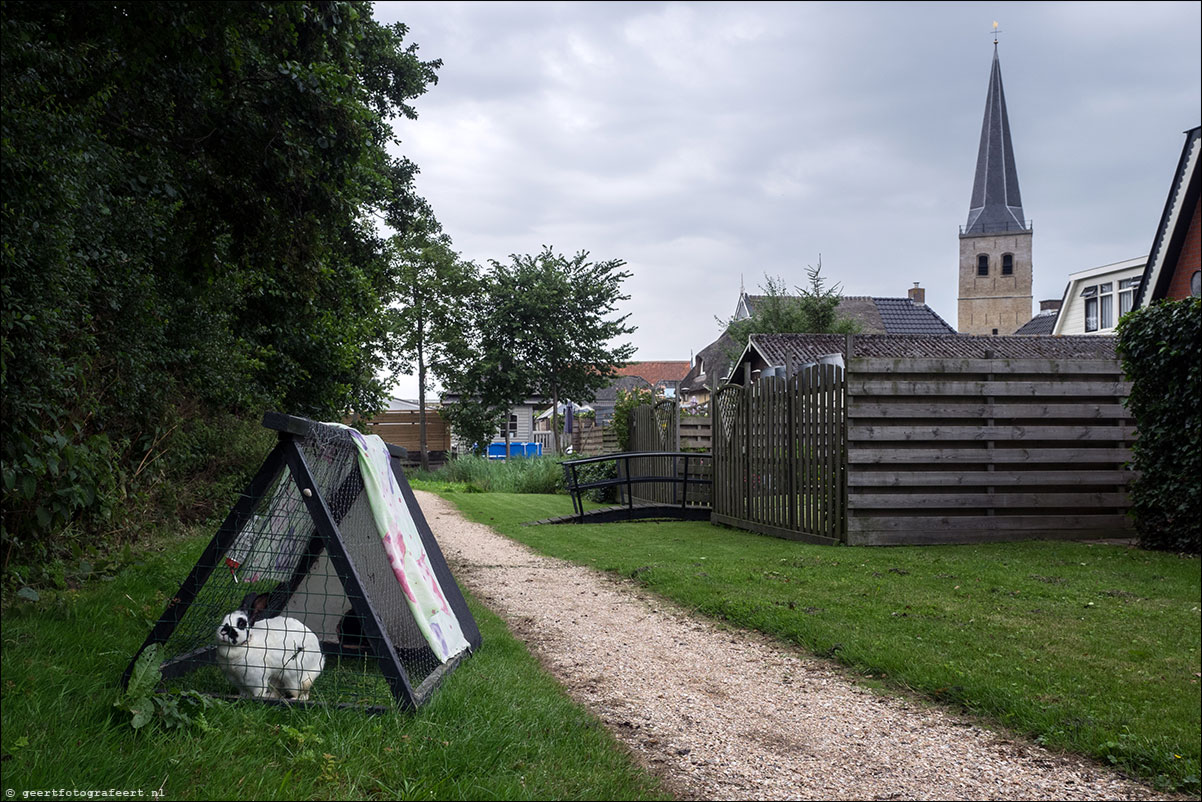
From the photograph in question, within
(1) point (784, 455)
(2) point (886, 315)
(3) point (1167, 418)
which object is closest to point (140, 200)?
(1) point (784, 455)

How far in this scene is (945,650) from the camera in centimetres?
485

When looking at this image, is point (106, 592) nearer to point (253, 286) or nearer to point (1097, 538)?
point (253, 286)

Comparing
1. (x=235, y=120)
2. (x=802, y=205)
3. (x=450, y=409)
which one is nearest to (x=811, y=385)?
(x=802, y=205)

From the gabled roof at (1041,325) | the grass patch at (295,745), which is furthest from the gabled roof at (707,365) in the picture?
the grass patch at (295,745)

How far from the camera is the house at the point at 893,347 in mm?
29891

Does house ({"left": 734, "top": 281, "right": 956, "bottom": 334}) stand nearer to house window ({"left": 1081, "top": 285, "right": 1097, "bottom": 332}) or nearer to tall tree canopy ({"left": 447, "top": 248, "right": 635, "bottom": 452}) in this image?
house window ({"left": 1081, "top": 285, "right": 1097, "bottom": 332})

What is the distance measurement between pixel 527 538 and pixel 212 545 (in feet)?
25.7

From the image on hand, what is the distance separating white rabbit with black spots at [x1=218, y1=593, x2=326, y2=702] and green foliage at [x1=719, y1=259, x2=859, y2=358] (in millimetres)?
30381

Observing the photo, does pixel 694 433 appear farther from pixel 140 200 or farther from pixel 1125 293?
pixel 1125 293

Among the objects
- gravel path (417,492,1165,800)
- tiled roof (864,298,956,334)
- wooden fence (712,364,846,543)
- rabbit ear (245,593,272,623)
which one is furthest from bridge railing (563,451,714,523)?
tiled roof (864,298,956,334)

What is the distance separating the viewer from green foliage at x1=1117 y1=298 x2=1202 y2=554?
8.20 m

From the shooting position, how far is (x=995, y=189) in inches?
3120

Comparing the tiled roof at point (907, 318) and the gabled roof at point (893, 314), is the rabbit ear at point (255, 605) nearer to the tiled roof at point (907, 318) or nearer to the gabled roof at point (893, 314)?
the gabled roof at point (893, 314)

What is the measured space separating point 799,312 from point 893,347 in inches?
170
